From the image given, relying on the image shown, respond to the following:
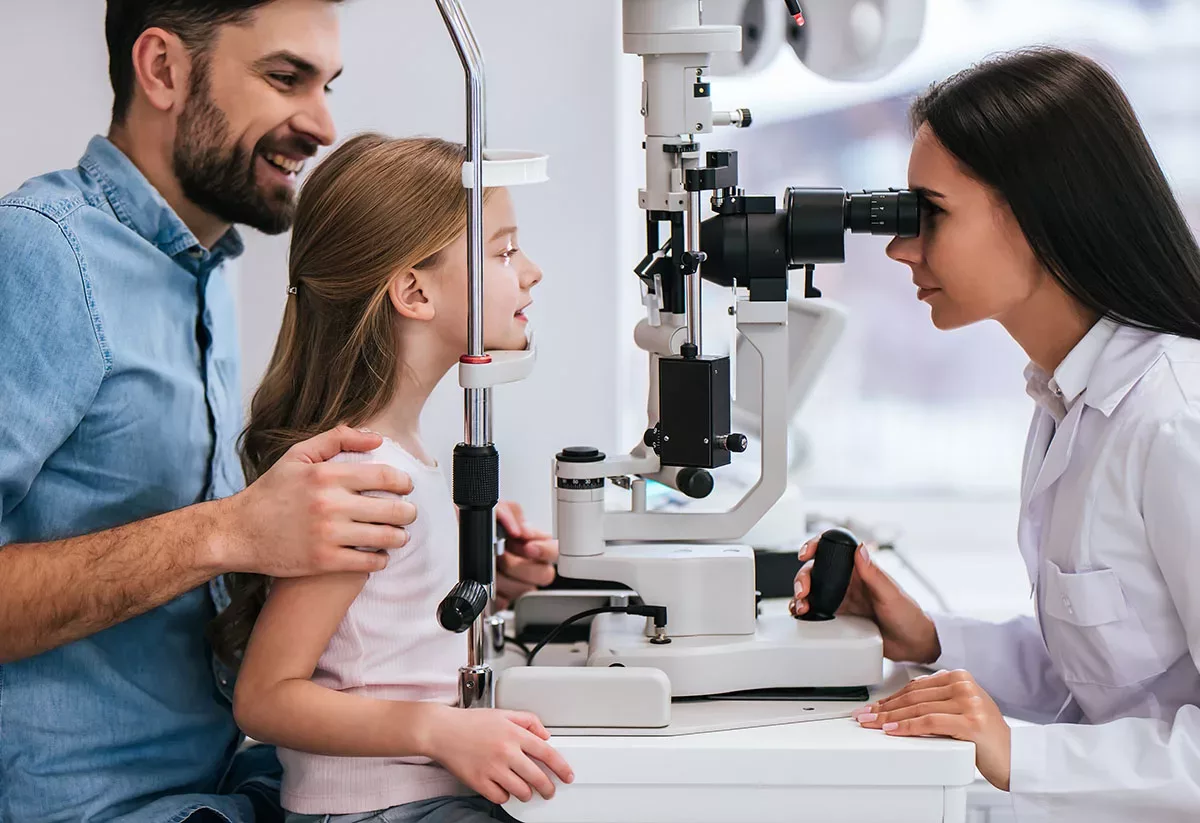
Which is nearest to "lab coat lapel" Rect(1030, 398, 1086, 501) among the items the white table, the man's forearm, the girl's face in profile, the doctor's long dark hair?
the doctor's long dark hair

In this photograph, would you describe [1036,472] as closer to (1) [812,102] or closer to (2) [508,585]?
(2) [508,585]

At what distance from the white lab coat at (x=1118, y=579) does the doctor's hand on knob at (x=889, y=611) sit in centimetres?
13

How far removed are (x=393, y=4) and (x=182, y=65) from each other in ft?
2.54

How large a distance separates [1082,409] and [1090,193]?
22 centimetres

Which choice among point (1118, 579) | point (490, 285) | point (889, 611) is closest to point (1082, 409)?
point (1118, 579)

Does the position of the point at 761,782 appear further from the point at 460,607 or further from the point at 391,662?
the point at 391,662

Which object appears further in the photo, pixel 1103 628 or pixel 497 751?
pixel 1103 628

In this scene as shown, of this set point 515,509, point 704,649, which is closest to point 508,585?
point 515,509

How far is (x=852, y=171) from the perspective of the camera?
2572mm

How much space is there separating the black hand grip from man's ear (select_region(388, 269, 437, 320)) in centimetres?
50

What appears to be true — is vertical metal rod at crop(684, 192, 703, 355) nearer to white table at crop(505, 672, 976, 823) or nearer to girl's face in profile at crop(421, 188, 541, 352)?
girl's face in profile at crop(421, 188, 541, 352)

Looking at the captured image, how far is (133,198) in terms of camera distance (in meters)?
1.45

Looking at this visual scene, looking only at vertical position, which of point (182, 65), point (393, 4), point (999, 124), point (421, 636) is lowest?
point (421, 636)

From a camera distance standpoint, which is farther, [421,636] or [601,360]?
[601,360]
